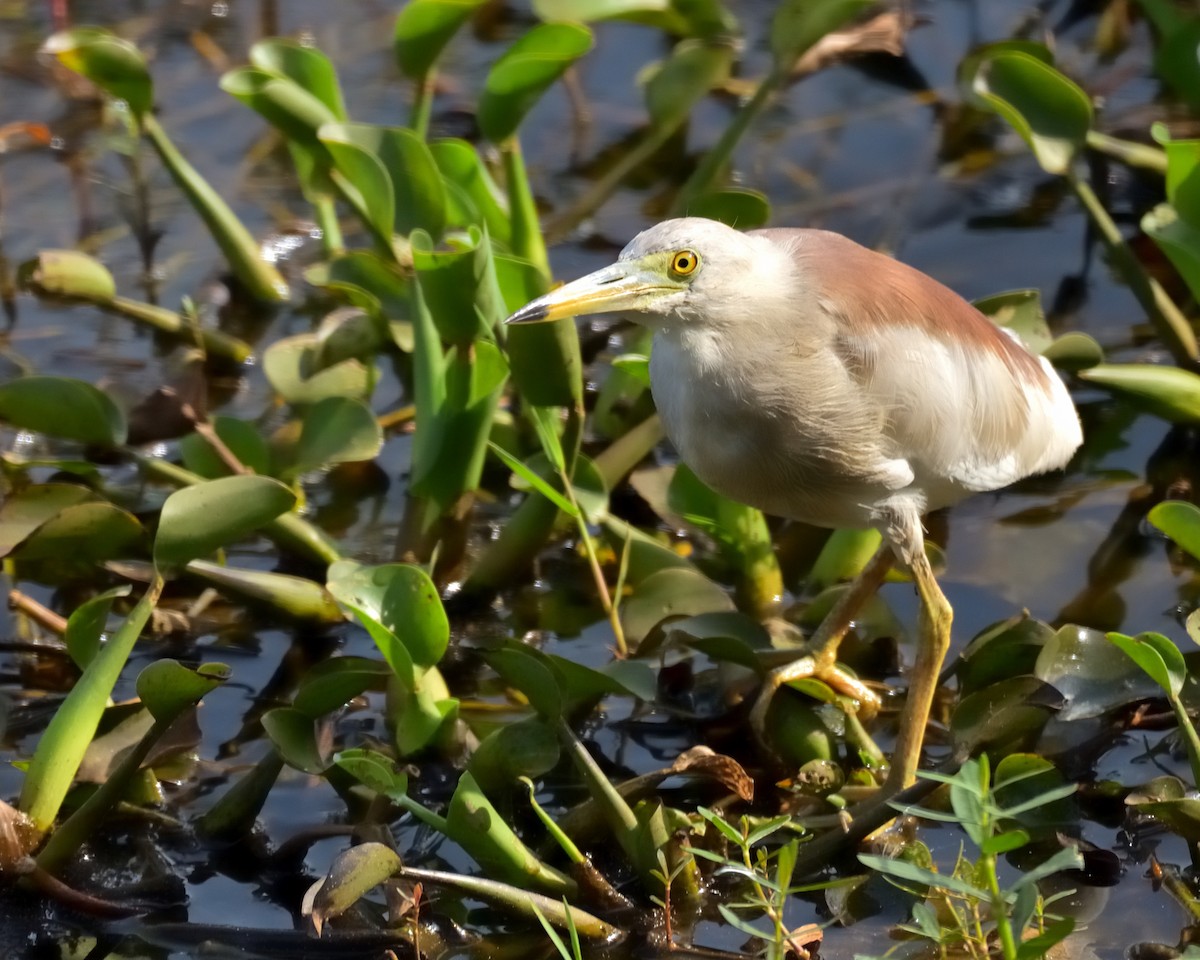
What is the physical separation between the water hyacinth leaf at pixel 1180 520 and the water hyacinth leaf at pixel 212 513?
1.80 meters

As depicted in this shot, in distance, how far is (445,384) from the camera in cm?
401

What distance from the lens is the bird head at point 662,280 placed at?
132 inches

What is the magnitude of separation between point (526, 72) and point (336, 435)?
114 centimetres

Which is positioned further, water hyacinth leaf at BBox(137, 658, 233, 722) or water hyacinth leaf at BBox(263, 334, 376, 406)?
water hyacinth leaf at BBox(263, 334, 376, 406)

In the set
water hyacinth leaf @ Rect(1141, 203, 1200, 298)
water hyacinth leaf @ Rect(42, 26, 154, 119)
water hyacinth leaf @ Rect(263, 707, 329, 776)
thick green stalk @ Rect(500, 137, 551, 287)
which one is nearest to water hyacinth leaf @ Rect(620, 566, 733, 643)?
water hyacinth leaf @ Rect(263, 707, 329, 776)

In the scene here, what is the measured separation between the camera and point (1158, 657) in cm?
300

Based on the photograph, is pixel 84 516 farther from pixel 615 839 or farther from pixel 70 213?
pixel 70 213

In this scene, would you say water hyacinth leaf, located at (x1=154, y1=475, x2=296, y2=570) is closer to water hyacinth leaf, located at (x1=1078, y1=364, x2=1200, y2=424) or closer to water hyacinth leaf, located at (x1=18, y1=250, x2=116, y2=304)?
water hyacinth leaf, located at (x1=18, y1=250, x2=116, y2=304)

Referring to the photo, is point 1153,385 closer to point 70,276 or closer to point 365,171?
point 365,171

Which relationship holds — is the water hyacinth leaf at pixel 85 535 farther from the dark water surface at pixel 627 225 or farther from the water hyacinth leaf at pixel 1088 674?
the water hyacinth leaf at pixel 1088 674

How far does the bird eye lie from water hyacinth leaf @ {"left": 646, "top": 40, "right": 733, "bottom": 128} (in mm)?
1845

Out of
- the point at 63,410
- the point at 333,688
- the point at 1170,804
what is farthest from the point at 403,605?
the point at 1170,804

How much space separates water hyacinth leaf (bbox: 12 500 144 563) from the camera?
394 centimetres

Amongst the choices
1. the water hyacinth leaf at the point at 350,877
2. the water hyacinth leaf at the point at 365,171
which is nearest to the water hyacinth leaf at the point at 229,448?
the water hyacinth leaf at the point at 365,171
